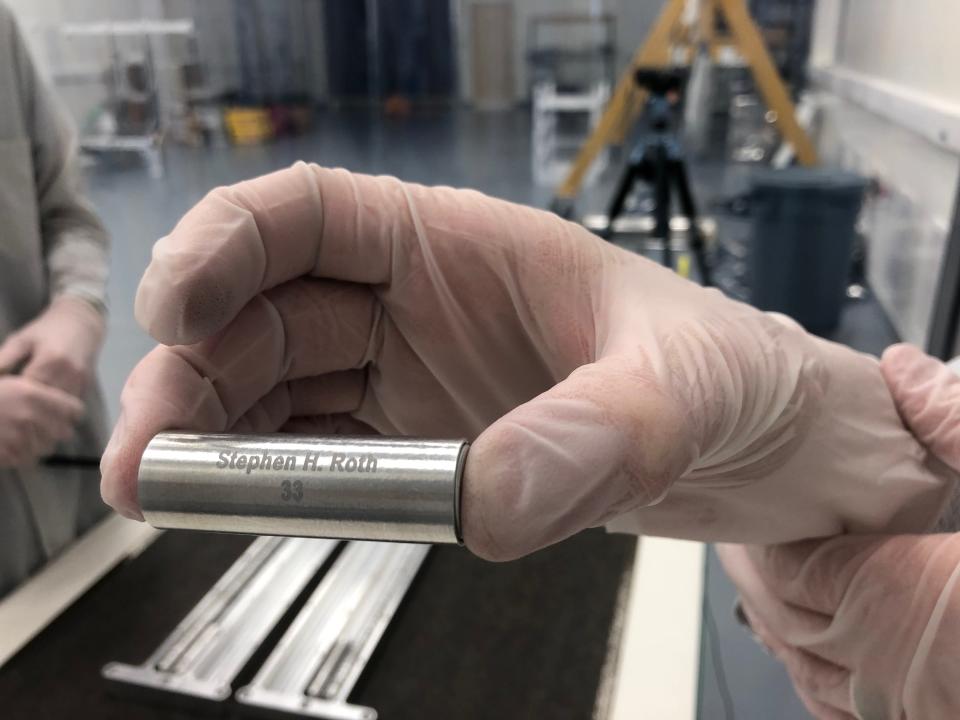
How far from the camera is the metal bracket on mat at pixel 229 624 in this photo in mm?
766

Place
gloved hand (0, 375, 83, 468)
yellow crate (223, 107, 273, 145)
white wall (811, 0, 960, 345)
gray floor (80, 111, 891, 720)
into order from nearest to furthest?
gloved hand (0, 375, 83, 468), gray floor (80, 111, 891, 720), white wall (811, 0, 960, 345), yellow crate (223, 107, 273, 145)

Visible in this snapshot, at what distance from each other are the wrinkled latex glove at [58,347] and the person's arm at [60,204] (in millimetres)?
34

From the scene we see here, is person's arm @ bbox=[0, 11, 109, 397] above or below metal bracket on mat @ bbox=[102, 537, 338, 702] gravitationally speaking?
above

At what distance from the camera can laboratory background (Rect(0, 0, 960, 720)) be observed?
0.78 metres

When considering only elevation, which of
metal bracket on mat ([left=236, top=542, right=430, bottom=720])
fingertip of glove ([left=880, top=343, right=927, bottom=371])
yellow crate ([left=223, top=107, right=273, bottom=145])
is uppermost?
yellow crate ([left=223, top=107, right=273, bottom=145])

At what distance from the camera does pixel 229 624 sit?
848 mm

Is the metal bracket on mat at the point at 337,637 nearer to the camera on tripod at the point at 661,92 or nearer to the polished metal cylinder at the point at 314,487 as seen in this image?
the polished metal cylinder at the point at 314,487

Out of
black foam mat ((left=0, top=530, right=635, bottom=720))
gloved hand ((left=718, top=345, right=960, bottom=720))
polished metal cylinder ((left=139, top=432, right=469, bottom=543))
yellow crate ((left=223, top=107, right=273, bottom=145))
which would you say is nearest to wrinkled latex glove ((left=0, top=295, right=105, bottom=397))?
black foam mat ((left=0, top=530, right=635, bottom=720))

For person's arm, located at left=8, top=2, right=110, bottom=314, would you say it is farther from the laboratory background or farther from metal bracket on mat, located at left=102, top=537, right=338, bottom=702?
metal bracket on mat, located at left=102, top=537, right=338, bottom=702

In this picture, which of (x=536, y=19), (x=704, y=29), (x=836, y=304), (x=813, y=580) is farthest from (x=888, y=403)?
(x=704, y=29)

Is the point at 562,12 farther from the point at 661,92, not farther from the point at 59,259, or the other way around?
the point at 59,259

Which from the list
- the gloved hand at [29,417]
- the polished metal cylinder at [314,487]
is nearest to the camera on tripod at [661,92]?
the gloved hand at [29,417]

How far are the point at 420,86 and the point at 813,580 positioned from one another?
249 cm

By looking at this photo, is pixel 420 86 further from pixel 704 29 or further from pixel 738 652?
pixel 738 652
